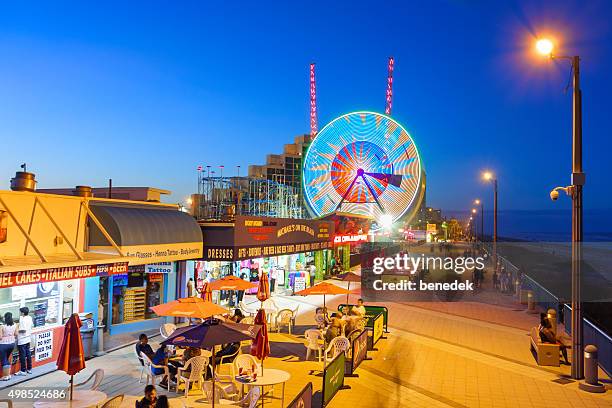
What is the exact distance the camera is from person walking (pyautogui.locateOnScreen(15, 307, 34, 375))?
1242 cm

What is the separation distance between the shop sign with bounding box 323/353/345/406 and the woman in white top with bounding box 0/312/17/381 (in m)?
7.21

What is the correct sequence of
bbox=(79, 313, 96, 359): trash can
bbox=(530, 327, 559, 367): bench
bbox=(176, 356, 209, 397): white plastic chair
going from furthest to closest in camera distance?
bbox=(530, 327, 559, 367): bench < bbox=(79, 313, 96, 359): trash can < bbox=(176, 356, 209, 397): white plastic chair

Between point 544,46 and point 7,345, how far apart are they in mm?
14184

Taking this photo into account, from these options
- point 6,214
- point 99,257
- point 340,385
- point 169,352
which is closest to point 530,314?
point 340,385

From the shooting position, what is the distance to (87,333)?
47.2ft

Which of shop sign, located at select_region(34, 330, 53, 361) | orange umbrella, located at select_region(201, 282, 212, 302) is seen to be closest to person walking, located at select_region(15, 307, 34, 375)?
shop sign, located at select_region(34, 330, 53, 361)

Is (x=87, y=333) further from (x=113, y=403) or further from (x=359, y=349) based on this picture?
(x=359, y=349)

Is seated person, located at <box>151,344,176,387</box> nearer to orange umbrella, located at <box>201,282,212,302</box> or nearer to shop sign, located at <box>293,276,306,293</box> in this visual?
orange umbrella, located at <box>201,282,212,302</box>

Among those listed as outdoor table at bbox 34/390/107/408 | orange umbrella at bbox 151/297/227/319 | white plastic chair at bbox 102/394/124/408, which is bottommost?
outdoor table at bbox 34/390/107/408

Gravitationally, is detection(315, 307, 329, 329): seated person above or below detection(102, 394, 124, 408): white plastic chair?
below

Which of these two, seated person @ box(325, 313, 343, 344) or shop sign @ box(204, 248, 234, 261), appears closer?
seated person @ box(325, 313, 343, 344)

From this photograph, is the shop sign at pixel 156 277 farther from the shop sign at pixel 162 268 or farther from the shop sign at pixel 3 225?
the shop sign at pixel 3 225

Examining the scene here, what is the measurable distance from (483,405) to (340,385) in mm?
3096

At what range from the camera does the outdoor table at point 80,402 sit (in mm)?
8594
